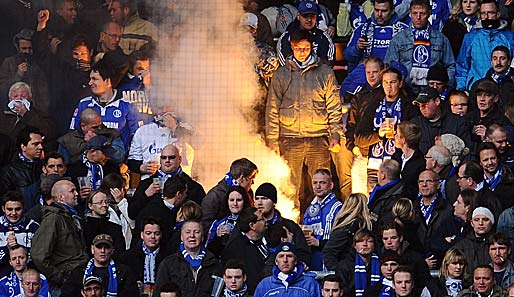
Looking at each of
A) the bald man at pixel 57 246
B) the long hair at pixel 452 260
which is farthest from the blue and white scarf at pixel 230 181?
the long hair at pixel 452 260

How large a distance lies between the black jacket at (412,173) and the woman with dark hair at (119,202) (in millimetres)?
2486

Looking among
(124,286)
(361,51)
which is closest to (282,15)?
(361,51)

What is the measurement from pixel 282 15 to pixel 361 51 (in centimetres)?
111

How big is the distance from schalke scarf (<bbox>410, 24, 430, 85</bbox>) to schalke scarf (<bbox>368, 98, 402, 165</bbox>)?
0.79 m

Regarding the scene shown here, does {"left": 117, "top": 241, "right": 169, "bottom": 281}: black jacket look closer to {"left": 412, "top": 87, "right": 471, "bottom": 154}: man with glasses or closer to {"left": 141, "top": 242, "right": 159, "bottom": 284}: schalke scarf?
{"left": 141, "top": 242, "right": 159, "bottom": 284}: schalke scarf

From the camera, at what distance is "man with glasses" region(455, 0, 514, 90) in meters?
21.3

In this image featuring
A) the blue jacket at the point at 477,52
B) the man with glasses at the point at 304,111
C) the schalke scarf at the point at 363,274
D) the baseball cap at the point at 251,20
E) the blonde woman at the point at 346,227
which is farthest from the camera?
the baseball cap at the point at 251,20

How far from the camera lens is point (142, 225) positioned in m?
19.2

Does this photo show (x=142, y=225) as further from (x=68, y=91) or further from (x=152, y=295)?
(x=68, y=91)

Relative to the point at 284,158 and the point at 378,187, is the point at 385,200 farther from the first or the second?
the point at 284,158

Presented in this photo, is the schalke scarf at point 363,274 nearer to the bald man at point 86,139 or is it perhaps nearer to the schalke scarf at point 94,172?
the schalke scarf at point 94,172

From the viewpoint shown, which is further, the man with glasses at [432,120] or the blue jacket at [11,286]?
the man with glasses at [432,120]

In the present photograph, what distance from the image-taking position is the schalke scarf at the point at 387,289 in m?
18.1

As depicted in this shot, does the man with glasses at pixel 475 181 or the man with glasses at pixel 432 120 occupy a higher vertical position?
the man with glasses at pixel 432 120
